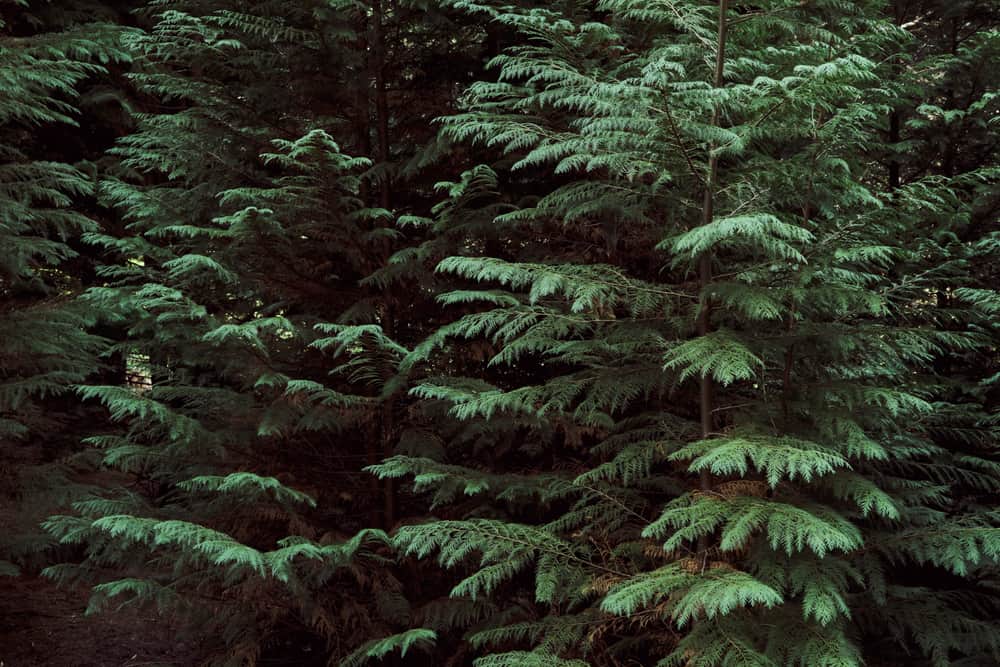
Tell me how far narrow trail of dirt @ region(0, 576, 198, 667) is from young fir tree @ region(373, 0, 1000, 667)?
11.0 ft

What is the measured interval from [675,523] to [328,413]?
8.84 feet

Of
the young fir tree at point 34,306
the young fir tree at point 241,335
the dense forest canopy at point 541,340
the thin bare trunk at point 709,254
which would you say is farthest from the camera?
the young fir tree at point 34,306

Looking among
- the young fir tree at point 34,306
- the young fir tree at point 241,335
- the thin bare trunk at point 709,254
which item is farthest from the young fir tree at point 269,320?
the thin bare trunk at point 709,254

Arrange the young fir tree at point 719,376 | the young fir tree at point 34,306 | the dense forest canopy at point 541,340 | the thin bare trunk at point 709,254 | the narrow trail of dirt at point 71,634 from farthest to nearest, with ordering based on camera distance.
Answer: the narrow trail of dirt at point 71,634 < the young fir tree at point 34,306 < the thin bare trunk at point 709,254 < the dense forest canopy at point 541,340 < the young fir tree at point 719,376

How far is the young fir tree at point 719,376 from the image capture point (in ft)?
10.2

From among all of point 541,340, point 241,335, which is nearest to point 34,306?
point 241,335

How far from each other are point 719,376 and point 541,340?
3.93 ft

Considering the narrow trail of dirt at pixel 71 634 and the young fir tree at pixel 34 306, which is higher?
the young fir tree at pixel 34 306

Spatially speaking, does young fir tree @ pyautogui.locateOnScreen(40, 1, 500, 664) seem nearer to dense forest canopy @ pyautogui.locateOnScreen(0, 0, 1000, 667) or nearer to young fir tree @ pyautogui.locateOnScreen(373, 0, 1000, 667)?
dense forest canopy @ pyautogui.locateOnScreen(0, 0, 1000, 667)

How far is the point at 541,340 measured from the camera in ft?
12.8

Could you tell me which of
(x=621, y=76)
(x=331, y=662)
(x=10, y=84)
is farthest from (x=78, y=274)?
(x=621, y=76)

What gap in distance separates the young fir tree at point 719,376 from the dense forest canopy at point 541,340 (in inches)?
1.1

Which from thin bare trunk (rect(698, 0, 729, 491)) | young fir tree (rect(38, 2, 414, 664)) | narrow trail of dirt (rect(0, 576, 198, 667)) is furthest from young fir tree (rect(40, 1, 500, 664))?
thin bare trunk (rect(698, 0, 729, 491))

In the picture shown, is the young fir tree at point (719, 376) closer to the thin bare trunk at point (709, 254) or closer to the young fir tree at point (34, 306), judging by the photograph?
the thin bare trunk at point (709, 254)
